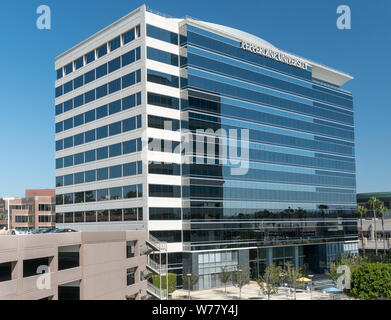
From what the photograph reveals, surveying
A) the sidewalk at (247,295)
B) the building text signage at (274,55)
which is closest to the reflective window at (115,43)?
the building text signage at (274,55)

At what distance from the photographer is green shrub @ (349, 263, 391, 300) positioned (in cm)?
5791

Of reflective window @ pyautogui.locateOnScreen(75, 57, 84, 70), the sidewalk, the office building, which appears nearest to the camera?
the sidewalk

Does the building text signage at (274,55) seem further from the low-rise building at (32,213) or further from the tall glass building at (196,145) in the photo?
the low-rise building at (32,213)

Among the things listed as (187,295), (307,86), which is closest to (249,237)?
(187,295)

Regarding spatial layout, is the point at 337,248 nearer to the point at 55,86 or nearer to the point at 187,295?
the point at 187,295

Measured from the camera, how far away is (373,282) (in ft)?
190

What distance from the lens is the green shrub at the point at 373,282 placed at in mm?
57906

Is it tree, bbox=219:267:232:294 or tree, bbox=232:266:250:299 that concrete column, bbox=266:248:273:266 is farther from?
tree, bbox=219:267:232:294

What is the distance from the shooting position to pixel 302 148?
9862cm

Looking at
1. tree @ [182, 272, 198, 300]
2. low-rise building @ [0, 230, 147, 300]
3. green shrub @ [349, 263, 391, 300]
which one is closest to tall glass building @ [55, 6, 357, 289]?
tree @ [182, 272, 198, 300]

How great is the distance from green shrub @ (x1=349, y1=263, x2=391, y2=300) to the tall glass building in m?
24.5

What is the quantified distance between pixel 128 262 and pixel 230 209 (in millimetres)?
30067

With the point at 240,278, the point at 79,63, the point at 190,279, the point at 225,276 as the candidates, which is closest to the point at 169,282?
the point at 190,279

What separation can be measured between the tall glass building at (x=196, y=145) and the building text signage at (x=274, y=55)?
0.89ft
